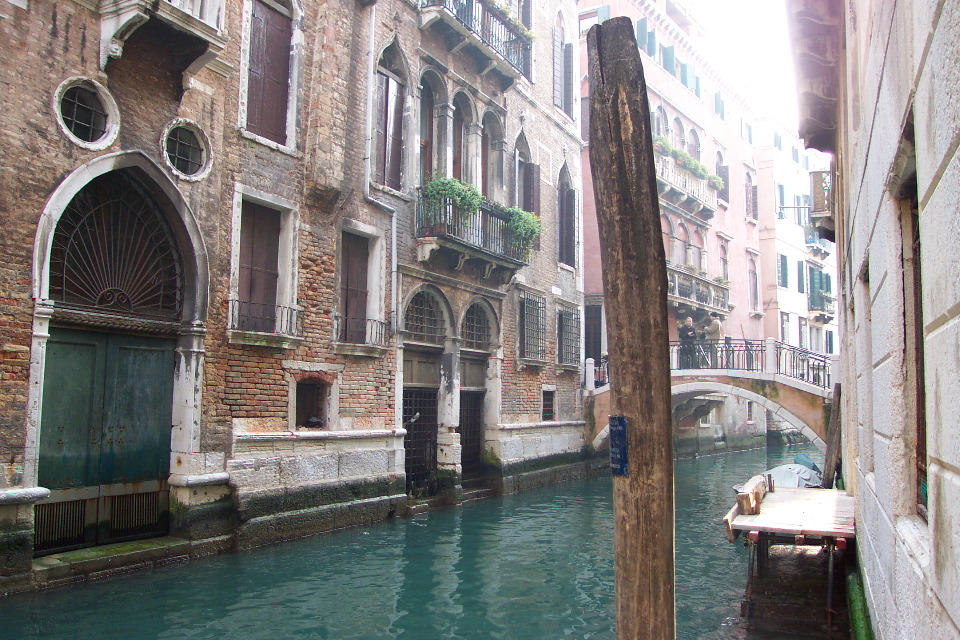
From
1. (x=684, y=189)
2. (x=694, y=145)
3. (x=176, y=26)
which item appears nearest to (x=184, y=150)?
(x=176, y=26)

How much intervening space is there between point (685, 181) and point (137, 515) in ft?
60.7

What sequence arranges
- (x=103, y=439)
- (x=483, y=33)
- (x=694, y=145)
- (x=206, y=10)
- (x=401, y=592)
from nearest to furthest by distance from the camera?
(x=401, y=592) → (x=103, y=439) → (x=206, y=10) → (x=483, y=33) → (x=694, y=145)

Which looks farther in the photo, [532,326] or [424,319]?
[532,326]

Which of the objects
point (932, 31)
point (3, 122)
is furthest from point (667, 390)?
point (3, 122)

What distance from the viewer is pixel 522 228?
14320 mm

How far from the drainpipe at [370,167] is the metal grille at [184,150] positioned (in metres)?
2.79

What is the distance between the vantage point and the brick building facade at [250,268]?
7.19 m

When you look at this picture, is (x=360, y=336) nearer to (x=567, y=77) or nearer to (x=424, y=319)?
(x=424, y=319)

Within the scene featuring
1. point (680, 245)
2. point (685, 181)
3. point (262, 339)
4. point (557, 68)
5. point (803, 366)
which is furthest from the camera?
point (680, 245)

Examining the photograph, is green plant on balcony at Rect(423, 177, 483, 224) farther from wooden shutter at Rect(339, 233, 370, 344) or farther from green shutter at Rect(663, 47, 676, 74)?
green shutter at Rect(663, 47, 676, 74)

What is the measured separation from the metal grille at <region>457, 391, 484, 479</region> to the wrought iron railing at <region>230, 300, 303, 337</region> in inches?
188

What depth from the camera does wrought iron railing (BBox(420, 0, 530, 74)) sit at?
13000 mm

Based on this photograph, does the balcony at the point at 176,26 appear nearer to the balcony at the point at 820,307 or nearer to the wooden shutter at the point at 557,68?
the wooden shutter at the point at 557,68

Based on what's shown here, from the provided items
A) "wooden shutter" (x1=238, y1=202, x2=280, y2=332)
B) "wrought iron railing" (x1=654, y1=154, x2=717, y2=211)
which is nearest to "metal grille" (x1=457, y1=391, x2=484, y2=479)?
"wooden shutter" (x1=238, y1=202, x2=280, y2=332)
